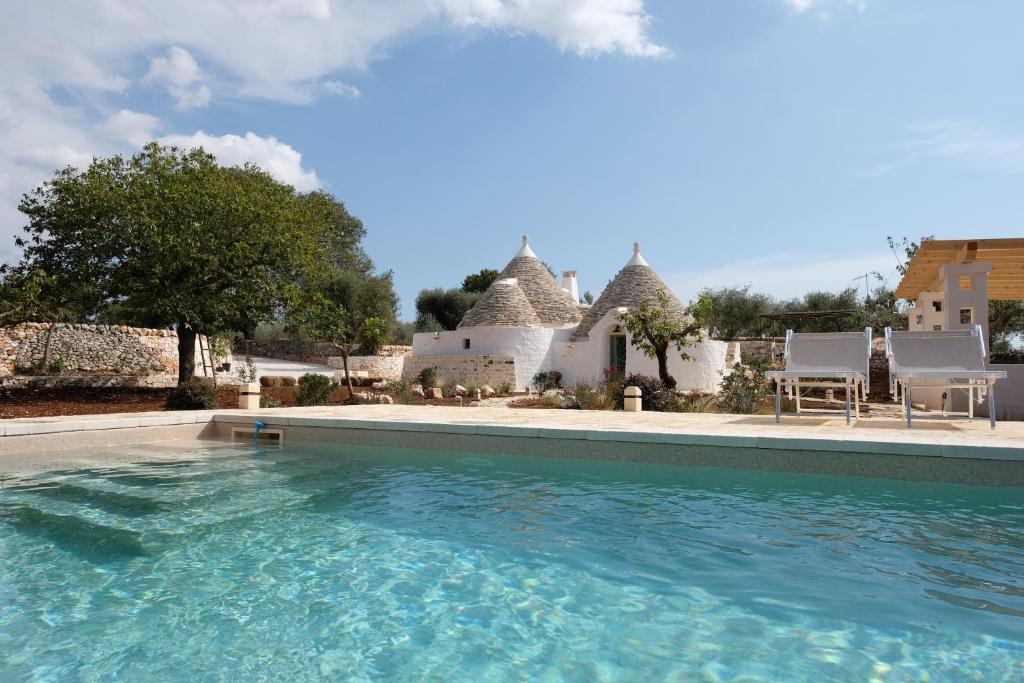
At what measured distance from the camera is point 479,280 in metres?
49.1

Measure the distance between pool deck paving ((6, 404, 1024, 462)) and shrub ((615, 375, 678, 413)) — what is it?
304cm

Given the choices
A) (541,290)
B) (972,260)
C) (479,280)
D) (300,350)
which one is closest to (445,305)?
(479,280)

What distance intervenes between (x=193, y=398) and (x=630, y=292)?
15753mm

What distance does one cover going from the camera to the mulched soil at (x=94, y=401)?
524 inches

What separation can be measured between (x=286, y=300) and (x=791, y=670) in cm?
1592

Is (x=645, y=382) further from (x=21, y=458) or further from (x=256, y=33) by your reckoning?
(x=21, y=458)

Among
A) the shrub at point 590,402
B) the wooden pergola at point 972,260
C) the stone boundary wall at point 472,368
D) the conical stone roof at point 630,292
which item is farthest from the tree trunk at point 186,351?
the wooden pergola at point 972,260

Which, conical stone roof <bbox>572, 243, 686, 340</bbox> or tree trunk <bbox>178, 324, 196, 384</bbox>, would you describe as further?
conical stone roof <bbox>572, 243, 686, 340</bbox>

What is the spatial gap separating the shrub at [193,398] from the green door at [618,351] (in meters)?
14.3

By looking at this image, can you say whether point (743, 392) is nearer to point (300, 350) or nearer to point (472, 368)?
point (472, 368)

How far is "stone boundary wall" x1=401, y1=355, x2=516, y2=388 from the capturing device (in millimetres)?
23672

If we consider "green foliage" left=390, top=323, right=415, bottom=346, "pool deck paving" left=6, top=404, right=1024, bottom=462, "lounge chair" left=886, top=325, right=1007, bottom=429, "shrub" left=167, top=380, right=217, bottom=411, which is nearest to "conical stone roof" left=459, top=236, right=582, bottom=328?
"green foliage" left=390, top=323, right=415, bottom=346

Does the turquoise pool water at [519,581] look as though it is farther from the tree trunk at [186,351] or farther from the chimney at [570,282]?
the chimney at [570,282]

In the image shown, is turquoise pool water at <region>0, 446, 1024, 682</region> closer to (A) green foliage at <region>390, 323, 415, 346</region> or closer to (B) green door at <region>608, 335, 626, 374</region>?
(B) green door at <region>608, 335, 626, 374</region>
